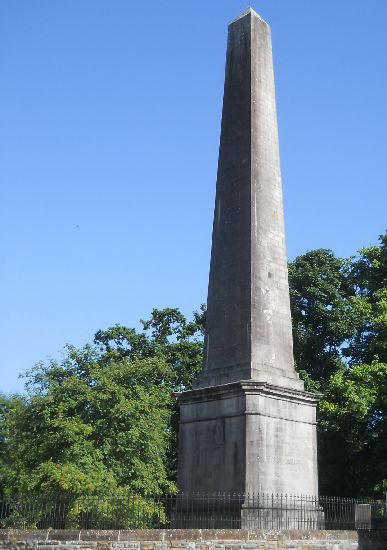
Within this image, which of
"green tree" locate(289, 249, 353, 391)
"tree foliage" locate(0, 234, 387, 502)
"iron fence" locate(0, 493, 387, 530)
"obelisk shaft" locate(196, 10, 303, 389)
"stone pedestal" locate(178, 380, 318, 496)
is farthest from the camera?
"green tree" locate(289, 249, 353, 391)

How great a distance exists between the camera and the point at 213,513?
599 inches

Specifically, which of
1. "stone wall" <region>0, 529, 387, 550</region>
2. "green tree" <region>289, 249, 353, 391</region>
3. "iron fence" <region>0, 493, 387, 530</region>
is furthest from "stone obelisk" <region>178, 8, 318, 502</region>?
"green tree" <region>289, 249, 353, 391</region>

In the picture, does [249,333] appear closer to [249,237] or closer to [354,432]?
[249,237]

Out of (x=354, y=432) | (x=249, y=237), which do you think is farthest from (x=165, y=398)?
(x=249, y=237)

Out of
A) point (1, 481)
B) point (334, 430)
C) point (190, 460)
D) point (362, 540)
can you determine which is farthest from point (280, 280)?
point (1, 481)

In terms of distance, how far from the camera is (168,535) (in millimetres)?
12516

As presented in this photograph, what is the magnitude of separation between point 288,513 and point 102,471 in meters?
6.11

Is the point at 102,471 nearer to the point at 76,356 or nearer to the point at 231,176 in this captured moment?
the point at 76,356

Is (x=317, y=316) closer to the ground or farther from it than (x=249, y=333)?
farther from it

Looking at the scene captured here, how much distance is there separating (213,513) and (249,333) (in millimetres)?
4335

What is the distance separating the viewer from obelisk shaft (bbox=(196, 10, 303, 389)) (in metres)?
16.7

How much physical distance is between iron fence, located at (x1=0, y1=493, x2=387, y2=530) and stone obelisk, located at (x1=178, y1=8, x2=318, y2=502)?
359mm

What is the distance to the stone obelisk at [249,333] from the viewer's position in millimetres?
15617

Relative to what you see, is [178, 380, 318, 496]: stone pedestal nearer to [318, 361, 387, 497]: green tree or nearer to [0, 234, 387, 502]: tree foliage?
[0, 234, 387, 502]: tree foliage
